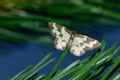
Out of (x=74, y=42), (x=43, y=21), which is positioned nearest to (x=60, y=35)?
(x=74, y=42)

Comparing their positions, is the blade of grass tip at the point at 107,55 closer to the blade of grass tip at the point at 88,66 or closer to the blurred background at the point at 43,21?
the blade of grass tip at the point at 88,66

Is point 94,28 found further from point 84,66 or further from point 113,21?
point 84,66

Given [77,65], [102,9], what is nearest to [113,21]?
[102,9]

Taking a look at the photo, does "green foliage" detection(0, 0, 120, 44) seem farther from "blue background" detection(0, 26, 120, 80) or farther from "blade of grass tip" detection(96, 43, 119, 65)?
Result: "blade of grass tip" detection(96, 43, 119, 65)

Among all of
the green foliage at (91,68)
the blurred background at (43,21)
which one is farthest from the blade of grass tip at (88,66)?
the blurred background at (43,21)

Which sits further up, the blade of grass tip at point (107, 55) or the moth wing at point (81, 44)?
the moth wing at point (81, 44)

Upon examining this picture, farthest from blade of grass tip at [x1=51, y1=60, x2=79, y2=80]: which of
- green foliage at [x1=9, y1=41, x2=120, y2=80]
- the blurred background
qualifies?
the blurred background

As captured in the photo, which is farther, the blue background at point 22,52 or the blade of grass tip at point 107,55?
the blue background at point 22,52
